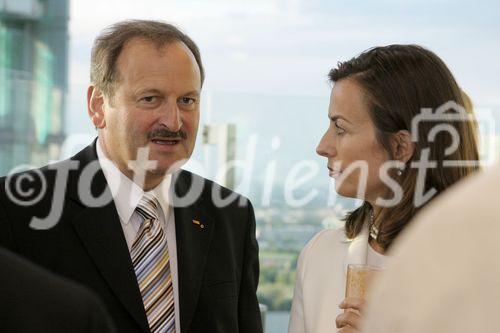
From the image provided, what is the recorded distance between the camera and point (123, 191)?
2062mm

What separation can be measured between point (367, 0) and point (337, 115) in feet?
9.39

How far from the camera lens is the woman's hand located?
1599 mm

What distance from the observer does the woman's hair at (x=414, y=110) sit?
1.86m

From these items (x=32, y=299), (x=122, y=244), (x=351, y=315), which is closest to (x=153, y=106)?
(x=122, y=244)

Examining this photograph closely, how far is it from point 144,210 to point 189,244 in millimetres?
143

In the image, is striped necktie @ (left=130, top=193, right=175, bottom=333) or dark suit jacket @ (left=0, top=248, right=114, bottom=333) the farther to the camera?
striped necktie @ (left=130, top=193, right=175, bottom=333)

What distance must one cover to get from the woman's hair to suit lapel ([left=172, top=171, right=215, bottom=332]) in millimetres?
460

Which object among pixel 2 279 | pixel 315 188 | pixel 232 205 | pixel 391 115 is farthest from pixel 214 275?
pixel 315 188

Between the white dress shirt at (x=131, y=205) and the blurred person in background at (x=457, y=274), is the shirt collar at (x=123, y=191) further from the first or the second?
the blurred person in background at (x=457, y=274)

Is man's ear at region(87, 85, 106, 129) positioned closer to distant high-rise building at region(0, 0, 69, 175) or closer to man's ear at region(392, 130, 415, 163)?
man's ear at region(392, 130, 415, 163)

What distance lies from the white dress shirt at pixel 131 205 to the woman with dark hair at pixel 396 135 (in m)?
0.41

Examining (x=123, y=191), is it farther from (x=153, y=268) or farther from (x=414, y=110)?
(x=414, y=110)

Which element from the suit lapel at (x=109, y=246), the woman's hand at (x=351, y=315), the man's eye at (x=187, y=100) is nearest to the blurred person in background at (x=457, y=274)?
the woman's hand at (x=351, y=315)

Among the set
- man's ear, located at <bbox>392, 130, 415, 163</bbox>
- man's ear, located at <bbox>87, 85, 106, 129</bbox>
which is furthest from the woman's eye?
man's ear, located at <bbox>87, 85, 106, 129</bbox>
